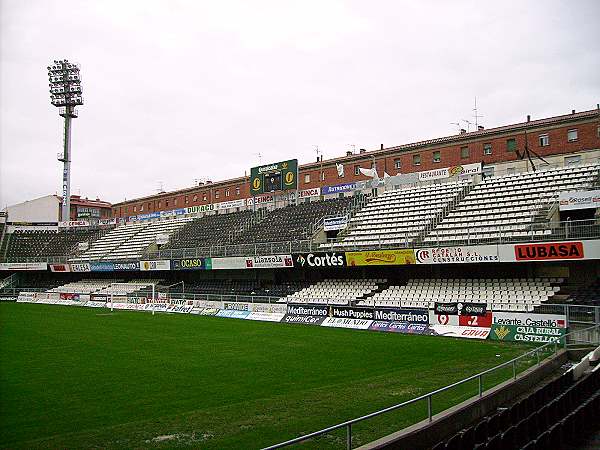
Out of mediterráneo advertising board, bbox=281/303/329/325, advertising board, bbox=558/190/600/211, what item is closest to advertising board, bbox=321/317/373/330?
mediterráneo advertising board, bbox=281/303/329/325

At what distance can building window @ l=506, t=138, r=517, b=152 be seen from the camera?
44.9m

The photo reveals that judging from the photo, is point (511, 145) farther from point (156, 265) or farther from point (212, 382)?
point (212, 382)

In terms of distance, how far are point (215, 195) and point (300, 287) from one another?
37490 mm

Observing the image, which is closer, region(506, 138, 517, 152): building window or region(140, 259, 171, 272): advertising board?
region(506, 138, 517, 152): building window

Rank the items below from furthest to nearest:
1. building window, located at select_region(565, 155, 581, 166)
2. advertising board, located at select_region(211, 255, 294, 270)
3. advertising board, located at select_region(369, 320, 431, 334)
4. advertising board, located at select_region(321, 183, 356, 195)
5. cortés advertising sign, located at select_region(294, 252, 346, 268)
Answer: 1. advertising board, located at select_region(321, 183, 356, 195)
2. building window, located at select_region(565, 155, 581, 166)
3. advertising board, located at select_region(211, 255, 294, 270)
4. cortés advertising sign, located at select_region(294, 252, 346, 268)
5. advertising board, located at select_region(369, 320, 431, 334)

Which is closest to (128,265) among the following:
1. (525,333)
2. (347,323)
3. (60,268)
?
(60,268)

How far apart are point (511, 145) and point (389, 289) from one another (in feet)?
66.0

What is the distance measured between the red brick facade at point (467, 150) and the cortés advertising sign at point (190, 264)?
801 inches

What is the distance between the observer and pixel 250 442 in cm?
967

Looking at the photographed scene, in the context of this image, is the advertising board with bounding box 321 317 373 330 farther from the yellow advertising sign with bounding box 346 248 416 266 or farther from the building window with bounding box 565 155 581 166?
the building window with bounding box 565 155 581 166

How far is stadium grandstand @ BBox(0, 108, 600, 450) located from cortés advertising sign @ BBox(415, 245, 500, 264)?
7 cm

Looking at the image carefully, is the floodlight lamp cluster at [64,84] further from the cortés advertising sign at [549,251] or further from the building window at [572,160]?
the cortés advertising sign at [549,251]

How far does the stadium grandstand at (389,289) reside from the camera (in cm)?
1076

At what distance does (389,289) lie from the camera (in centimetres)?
3272
